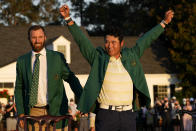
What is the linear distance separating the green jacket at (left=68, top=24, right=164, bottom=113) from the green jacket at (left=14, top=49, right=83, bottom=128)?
786 millimetres

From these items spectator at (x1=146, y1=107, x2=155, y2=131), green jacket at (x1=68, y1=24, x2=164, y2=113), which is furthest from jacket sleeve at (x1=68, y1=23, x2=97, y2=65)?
spectator at (x1=146, y1=107, x2=155, y2=131)

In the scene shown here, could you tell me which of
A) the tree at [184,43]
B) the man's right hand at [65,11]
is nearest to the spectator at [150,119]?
the tree at [184,43]

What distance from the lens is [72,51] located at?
3581 centimetres

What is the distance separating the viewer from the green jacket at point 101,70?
5.84m

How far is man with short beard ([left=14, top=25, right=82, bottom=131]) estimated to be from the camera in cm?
650

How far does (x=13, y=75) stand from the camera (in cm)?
3173

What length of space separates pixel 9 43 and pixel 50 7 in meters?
18.9

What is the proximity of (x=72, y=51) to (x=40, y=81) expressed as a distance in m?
29.3

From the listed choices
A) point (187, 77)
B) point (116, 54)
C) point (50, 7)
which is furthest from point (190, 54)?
point (116, 54)

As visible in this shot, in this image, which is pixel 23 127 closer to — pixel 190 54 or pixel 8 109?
pixel 8 109

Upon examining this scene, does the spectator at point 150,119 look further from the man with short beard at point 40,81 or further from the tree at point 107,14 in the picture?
the tree at point 107,14

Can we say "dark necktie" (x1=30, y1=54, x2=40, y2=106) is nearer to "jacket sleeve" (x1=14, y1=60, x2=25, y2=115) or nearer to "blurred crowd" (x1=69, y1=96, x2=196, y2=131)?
"jacket sleeve" (x1=14, y1=60, x2=25, y2=115)

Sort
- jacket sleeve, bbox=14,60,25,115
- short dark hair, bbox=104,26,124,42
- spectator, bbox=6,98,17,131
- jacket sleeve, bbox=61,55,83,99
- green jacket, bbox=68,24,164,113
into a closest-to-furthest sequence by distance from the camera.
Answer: green jacket, bbox=68,24,164,113
short dark hair, bbox=104,26,124,42
jacket sleeve, bbox=14,60,25,115
jacket sleeve, bbox=61,55,83,99
spectator, bbox=6,98,17,131

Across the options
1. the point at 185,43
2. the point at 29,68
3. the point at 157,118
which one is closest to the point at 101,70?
the point at 29,68
